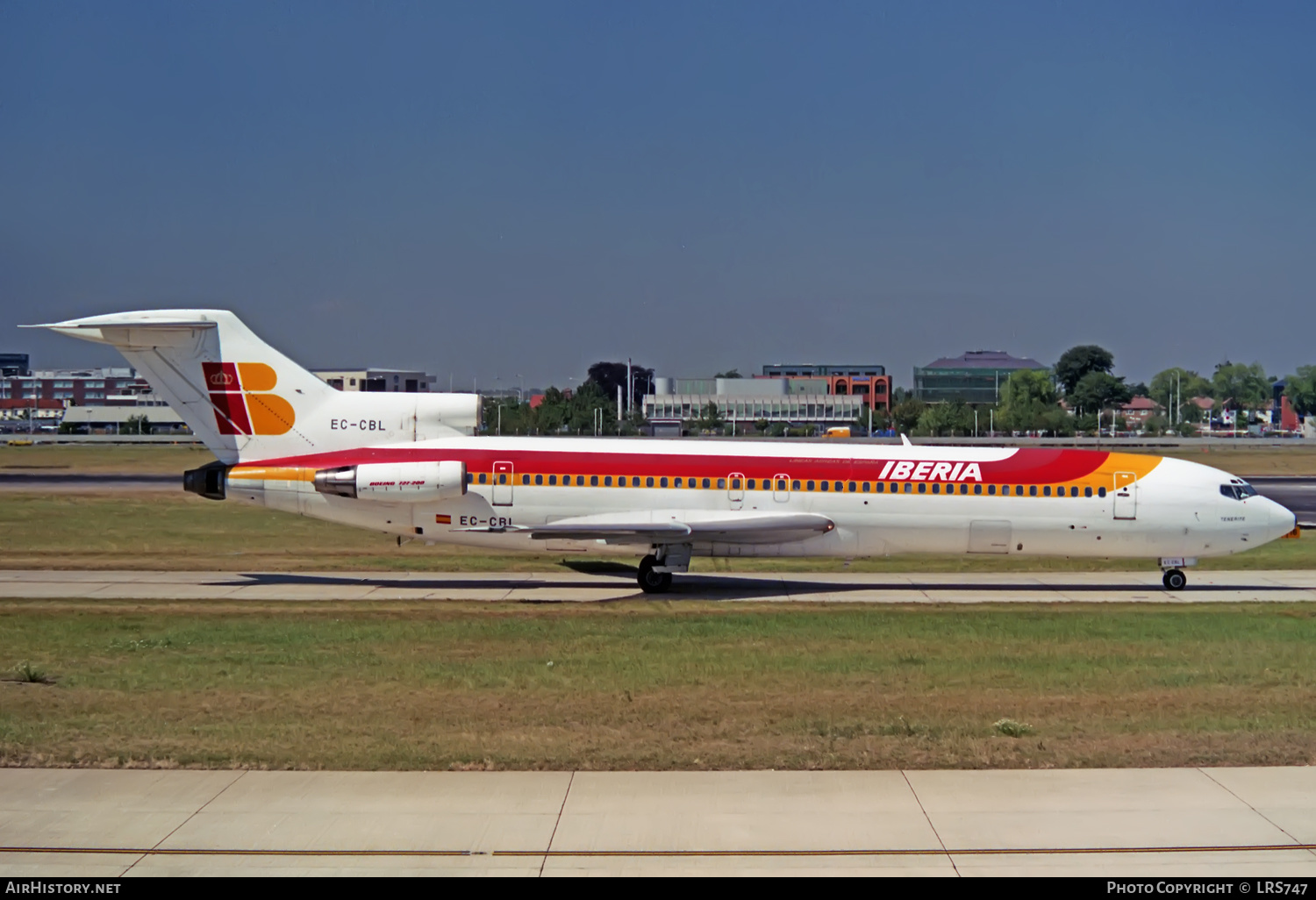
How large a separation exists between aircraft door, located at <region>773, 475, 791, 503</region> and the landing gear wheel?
2.90 meters

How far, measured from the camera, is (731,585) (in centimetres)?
2834

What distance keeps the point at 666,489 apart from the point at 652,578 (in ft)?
6.44

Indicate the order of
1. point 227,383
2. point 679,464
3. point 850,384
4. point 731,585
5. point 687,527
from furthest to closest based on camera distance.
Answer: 1. point 850,384
2. point 731,585
3. point 227,383
4. point 679,464
5. point 687,527

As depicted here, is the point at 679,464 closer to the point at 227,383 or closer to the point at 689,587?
the point at 689,587

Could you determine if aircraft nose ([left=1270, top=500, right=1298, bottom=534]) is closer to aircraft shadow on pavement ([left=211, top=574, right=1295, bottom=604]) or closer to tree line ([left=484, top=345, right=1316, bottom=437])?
aircraft shadow on pavement ([left=211, top=574, right=1295, bottom=604])

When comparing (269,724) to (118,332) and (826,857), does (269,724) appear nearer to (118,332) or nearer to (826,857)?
(826,857)

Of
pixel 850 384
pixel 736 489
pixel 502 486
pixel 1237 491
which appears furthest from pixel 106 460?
pixel 850 384

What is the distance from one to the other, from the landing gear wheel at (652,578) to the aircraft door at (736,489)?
2.09 m

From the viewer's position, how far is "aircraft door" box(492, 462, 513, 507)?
1080 inches

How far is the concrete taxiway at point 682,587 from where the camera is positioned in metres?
25.8

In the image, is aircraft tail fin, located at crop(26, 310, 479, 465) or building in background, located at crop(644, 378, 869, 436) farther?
building in background, located at crop(644, 378, 869, 436)

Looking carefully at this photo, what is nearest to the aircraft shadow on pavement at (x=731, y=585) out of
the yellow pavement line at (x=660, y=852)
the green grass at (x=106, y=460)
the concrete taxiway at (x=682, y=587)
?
the concrete taxiway at (x=682, y=587)

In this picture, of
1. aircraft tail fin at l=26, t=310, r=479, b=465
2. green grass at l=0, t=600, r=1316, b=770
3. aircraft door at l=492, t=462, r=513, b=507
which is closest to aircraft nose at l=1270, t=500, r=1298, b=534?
green grass at l=0, t=600, r=1316, b=770
